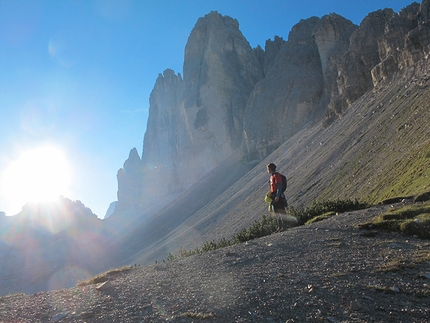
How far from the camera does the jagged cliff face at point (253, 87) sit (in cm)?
5691

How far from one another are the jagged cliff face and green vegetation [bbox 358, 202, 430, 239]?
37473 millimetres

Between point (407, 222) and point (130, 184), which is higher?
point (130, 184)

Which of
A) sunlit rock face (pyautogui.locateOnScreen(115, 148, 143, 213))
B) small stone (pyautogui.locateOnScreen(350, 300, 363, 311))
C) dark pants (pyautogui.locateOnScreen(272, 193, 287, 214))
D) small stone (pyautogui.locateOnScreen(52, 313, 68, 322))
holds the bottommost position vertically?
small stone (pyautogui.locateOnScreen(350, 300, 363, 311))

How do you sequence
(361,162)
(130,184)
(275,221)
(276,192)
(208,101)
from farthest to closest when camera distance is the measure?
(130,184), (208,101), (361,162), (275,221), (276,192)

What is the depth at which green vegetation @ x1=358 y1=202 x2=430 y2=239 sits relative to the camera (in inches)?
320

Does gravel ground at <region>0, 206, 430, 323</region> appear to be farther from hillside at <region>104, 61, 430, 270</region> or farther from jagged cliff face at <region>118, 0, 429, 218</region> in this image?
jagged cliff face at <region>118, 0, 429, 218</region>

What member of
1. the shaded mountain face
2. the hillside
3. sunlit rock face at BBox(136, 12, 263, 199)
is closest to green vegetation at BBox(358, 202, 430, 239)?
the hillside

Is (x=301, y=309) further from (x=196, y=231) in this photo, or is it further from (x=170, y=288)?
(x=196, y=231)

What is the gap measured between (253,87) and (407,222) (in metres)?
115

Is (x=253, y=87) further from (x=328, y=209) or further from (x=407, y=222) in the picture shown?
(x=407, y=222)

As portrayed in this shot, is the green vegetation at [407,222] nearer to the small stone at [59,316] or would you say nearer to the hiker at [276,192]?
the hiker at [276,192]

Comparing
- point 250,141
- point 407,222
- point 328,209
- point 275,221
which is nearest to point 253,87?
point 250,141

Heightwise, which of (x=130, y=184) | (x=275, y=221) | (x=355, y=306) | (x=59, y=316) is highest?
(x=130, y=184)

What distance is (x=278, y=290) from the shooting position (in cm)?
554
